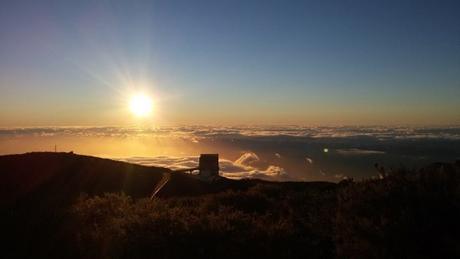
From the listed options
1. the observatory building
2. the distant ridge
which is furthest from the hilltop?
the observatory building

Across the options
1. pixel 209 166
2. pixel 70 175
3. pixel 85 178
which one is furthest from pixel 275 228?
pixel 209 166

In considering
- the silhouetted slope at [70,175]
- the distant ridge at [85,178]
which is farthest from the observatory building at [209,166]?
the silhouetted slope at [70,175]

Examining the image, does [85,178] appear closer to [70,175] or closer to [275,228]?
[70,175]

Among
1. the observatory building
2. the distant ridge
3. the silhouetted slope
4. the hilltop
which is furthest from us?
the observatory building

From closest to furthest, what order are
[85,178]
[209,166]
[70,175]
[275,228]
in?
[275,228]
[85,178]
[70,175]
[209,166]

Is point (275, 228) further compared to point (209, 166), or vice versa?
point (209, 166)

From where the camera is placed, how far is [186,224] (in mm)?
9781

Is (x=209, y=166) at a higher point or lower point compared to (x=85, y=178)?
lower

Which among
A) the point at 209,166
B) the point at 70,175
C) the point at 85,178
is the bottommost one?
the point at 209,166

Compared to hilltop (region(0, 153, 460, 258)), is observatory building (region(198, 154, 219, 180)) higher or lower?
lower

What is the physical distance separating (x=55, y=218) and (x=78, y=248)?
7.40 feet

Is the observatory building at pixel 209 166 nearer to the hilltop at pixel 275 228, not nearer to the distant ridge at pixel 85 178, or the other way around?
the distant ridge at pixel 85 178

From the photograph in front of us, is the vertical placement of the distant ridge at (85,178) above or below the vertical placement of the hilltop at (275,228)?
below

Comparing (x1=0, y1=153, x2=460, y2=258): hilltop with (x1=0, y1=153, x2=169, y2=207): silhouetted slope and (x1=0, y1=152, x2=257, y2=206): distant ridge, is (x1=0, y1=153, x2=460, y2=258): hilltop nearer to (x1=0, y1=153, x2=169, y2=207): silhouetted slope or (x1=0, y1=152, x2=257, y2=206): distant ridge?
(x1=0, y1=153, x2=169, y2=207): silhouetted slope
